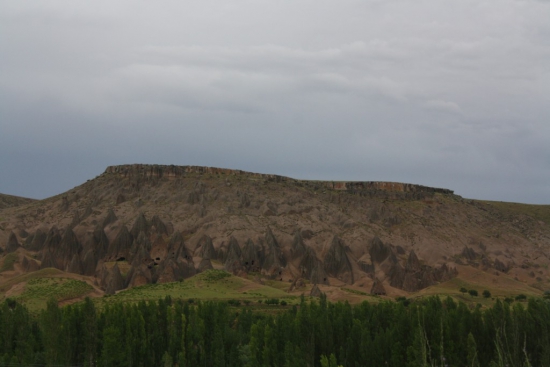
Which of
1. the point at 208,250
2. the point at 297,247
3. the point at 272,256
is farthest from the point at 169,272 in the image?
the point at 297,247

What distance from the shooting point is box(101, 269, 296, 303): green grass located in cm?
8175

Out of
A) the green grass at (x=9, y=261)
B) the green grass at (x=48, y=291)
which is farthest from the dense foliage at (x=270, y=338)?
the green grass at (x=9, y=261)

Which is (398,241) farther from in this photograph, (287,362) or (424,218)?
(287,362)

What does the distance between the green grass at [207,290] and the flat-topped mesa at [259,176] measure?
6539 cm

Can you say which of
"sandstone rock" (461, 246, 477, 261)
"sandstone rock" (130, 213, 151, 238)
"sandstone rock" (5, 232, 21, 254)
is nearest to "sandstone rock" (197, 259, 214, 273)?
"sandstone rock" (130, 213, 151, 238)

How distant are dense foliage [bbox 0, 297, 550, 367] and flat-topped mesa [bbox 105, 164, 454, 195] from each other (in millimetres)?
102097

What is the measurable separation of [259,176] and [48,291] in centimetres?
8872

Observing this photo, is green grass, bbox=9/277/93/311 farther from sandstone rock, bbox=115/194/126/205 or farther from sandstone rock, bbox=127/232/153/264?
sandstone rock, bbox=115/194/126/205

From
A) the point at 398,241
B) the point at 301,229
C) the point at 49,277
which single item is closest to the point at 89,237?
the point at 49,277

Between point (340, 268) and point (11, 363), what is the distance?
78709 mm

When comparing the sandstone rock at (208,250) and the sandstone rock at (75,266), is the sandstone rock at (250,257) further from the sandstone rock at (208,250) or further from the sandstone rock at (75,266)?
the sandstone rock at (75,266)

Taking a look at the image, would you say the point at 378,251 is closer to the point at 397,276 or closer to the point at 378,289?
the point at 397,276

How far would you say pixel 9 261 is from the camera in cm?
10475

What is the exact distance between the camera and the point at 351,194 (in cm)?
16675
